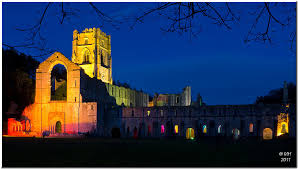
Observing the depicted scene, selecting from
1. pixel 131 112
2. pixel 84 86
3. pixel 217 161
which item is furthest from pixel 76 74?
pixel 217 161

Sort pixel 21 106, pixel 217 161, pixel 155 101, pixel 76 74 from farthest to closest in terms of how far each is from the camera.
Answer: pixel 155 101 → pixel 21 106 → pixel 76 74 → pixel 217 161

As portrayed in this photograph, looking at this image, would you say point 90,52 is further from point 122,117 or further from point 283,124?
point 283,124

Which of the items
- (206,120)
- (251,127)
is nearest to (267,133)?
(251,127)

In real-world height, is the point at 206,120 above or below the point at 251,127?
above

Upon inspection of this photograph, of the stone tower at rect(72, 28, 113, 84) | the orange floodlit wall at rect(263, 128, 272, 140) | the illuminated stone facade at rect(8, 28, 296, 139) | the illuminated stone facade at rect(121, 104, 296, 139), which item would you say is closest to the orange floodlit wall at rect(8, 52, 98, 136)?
the illuminated stone facade at rect(8, 28, 296, 139)

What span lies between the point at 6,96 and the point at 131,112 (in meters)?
15.8

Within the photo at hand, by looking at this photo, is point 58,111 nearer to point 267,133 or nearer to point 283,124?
point 267,133

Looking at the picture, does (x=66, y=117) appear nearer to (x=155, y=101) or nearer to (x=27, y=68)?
(x=27, y=68)

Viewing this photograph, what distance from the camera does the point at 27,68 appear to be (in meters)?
63.2

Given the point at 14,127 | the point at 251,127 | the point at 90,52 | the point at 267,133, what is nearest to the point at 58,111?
the point at 14,127

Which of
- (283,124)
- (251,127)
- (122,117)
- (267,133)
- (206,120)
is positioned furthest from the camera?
(122,117)

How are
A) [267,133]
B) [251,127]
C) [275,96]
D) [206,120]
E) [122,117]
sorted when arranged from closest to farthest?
[267,133] < [251,127] < [206,120] < [122,117] < [275,96]

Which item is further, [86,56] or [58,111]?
[86,56]

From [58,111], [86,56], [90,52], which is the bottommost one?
[58,111]
